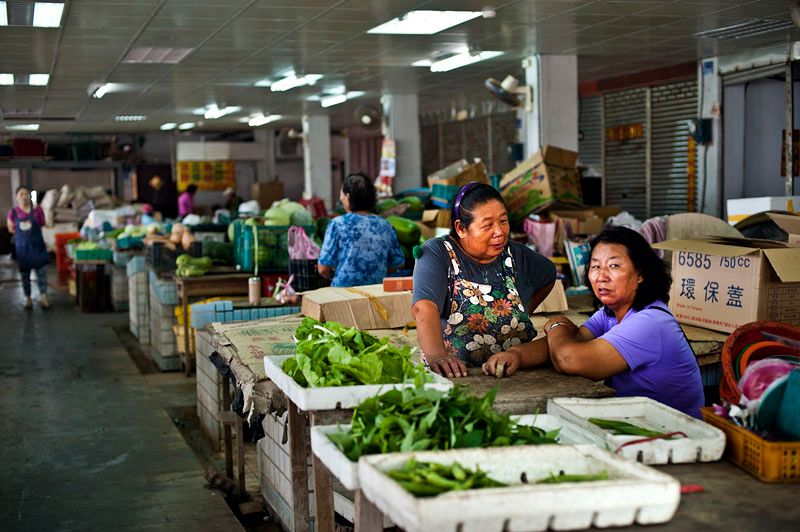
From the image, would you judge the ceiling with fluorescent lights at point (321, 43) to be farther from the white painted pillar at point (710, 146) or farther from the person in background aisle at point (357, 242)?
the person in background aisle at point (357, 242)

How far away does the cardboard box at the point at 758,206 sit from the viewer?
705 cm

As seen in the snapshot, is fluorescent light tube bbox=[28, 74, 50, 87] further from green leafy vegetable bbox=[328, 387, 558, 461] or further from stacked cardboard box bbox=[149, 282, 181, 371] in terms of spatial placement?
green leafy vegetable bbox=[328, 387, 558, 461]

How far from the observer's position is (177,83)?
493 inches

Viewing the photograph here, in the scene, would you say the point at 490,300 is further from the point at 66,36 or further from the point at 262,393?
the point at 66,36

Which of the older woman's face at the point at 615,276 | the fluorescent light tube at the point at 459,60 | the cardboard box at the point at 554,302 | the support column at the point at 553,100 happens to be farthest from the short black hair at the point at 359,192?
the support column at the point at 553,100

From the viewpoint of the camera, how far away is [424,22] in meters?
8.35

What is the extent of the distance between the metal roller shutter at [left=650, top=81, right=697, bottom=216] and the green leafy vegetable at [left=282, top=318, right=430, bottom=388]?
921 centimetres

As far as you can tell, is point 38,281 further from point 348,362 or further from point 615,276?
point 615,276

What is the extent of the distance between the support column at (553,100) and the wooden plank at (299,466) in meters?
7.47

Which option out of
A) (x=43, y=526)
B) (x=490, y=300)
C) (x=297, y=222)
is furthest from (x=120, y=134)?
(x=490, y=300)

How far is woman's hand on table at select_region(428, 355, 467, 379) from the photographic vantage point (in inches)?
129

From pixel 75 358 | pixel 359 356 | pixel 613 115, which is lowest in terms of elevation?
pixel 75 358

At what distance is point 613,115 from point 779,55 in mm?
3408

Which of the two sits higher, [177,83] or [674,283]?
[177,83]
